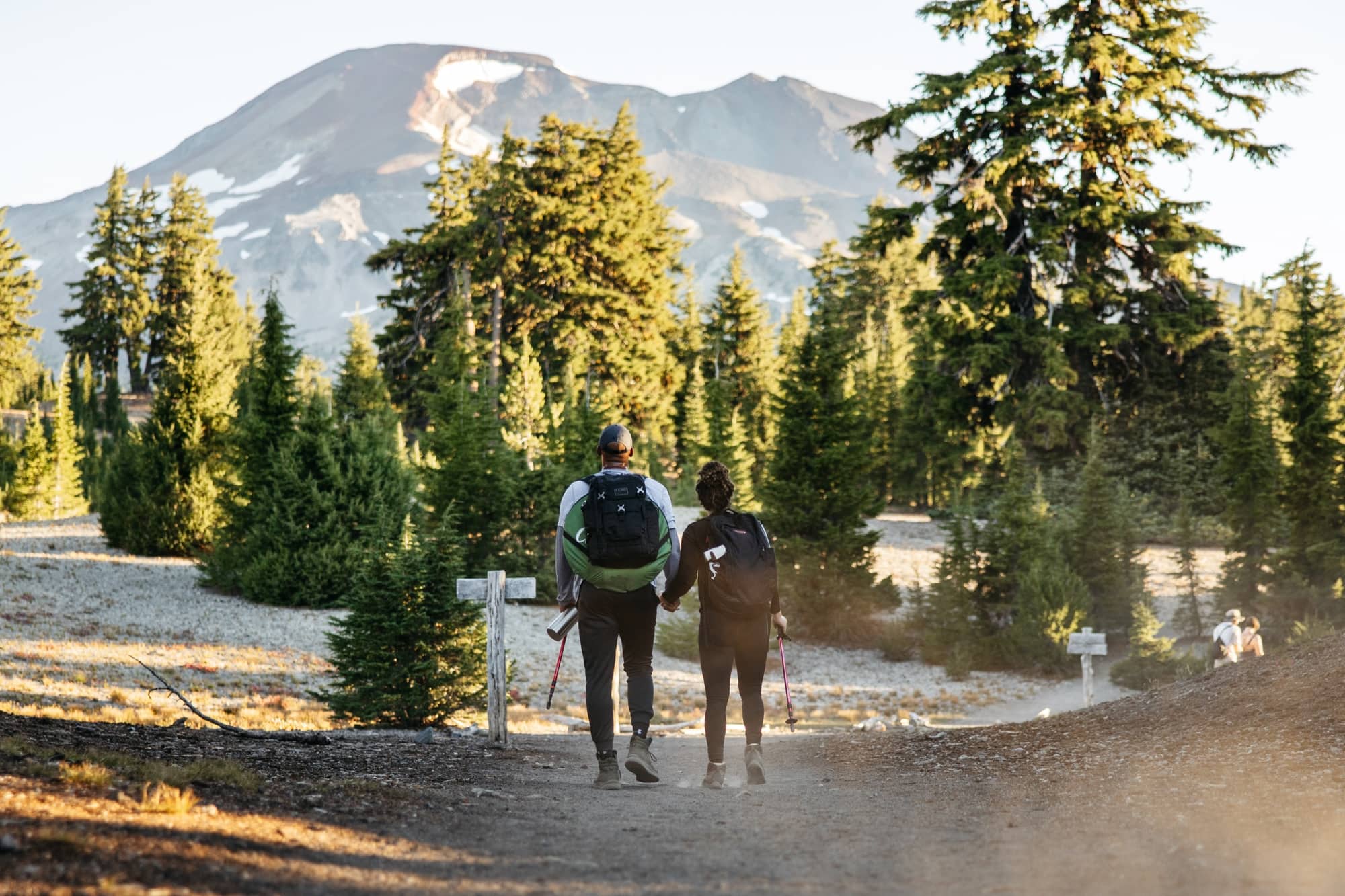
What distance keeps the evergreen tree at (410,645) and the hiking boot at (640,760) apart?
430cm

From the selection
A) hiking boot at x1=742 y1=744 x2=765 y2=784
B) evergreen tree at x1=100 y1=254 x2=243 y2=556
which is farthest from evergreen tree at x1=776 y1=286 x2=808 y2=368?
hiking boot at x1=742 y1=744 x2=765 y2=784

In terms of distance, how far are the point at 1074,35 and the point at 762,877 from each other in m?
29.8

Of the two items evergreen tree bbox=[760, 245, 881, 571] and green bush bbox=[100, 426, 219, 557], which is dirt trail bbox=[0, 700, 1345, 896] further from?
green bush bbox=[100, 426, 219, 557]

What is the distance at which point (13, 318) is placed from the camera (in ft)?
211

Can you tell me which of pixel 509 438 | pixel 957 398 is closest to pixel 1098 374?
pixel 957 398

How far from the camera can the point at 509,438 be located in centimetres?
2723

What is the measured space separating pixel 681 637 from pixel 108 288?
54115 millimetres

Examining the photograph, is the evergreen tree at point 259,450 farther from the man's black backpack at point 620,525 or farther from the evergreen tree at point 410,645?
the man's black backpack at point 620,525

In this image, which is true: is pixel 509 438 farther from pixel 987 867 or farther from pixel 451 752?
pixel 987 867

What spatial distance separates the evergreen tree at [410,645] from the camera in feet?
34.9

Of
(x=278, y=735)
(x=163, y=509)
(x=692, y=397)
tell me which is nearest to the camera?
(x=278, y=735)

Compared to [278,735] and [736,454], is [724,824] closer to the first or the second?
[278,735]

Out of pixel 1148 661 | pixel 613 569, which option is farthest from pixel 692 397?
pixel 613 569

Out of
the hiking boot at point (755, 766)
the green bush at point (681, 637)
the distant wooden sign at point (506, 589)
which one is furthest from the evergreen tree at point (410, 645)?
the green bush at point (681, 637)
